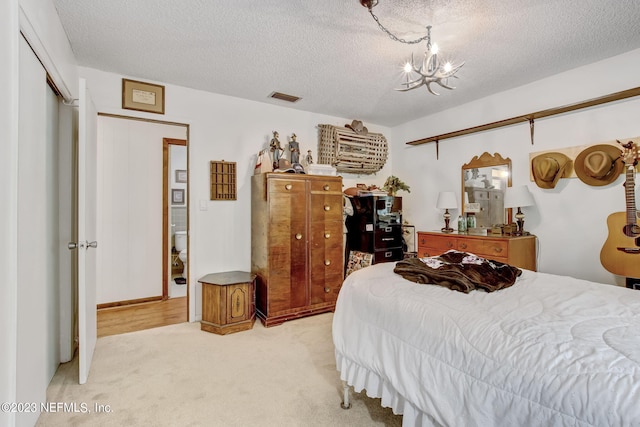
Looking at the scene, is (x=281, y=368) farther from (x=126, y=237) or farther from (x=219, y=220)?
(x=126, y=237)

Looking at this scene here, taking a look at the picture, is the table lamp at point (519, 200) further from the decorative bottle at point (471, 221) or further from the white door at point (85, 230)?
the white door at point (85, 230)

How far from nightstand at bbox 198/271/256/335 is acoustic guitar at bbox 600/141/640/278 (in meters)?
3.06

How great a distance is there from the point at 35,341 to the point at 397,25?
2885mm

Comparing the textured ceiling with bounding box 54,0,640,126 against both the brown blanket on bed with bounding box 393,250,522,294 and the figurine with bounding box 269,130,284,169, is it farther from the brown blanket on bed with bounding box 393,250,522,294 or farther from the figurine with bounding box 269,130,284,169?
the brown blanket on bed with bounding box 393,250,522,294

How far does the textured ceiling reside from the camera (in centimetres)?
195

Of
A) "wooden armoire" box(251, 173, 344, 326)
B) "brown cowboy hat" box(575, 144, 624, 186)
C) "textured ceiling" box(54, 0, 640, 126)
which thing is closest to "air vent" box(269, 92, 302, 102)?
"textured ceiling" box(54, 0, 640, 126)

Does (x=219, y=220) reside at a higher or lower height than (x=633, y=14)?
lower

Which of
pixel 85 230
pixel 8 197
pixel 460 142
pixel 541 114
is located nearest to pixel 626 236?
pixel 541 114

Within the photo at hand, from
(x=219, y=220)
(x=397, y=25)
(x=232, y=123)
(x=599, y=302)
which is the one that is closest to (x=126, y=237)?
(x=219, y=220)

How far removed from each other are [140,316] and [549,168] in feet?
14.8

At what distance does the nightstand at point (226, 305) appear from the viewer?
2.91 m

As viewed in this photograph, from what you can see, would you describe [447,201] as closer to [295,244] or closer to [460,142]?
[460,142]

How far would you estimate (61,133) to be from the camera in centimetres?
234

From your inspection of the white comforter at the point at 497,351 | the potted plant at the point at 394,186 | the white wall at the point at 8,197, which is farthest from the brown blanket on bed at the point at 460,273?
the potted plant at the point at 394,186
